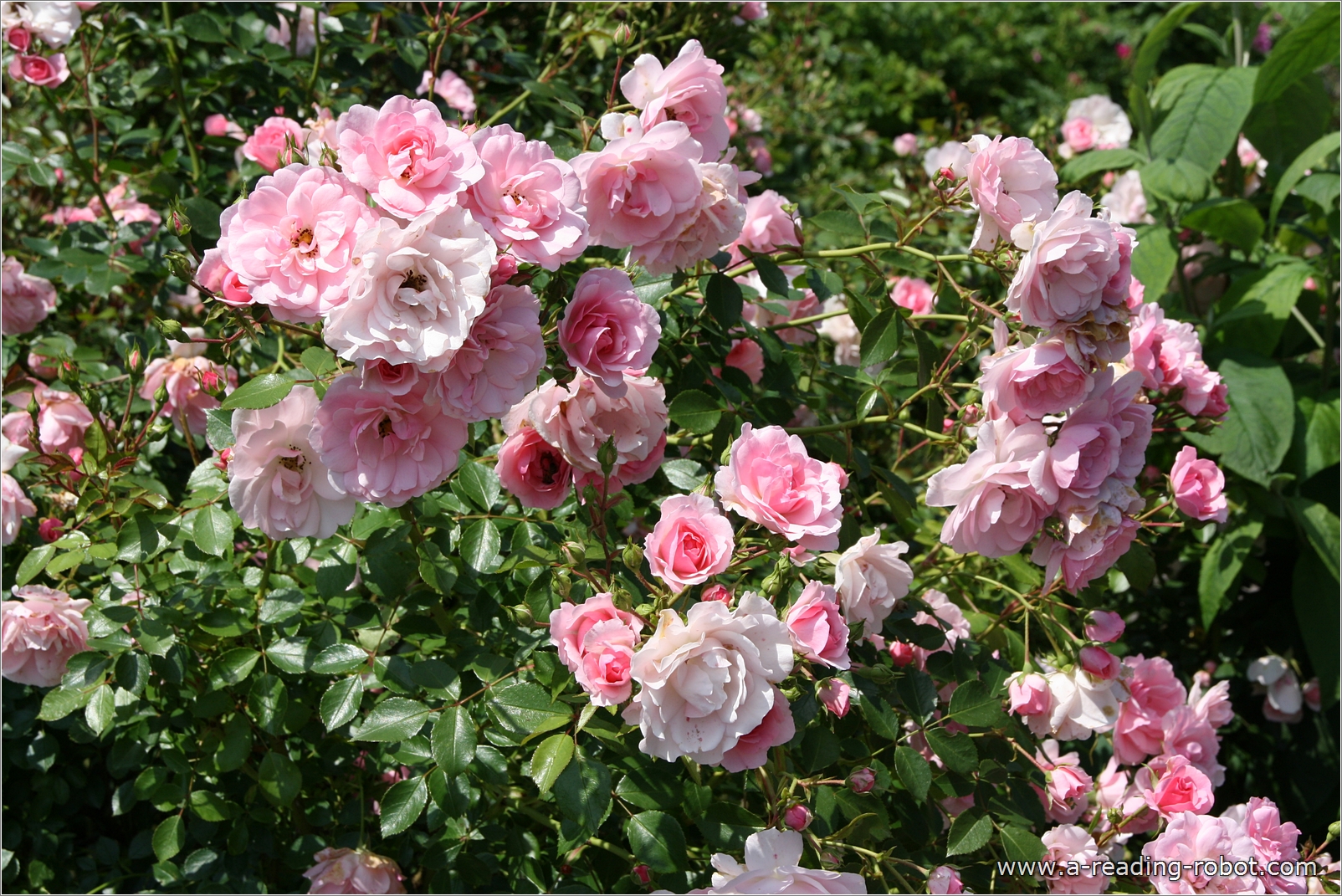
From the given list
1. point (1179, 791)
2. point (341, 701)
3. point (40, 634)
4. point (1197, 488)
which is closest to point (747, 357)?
point (1197, 488)

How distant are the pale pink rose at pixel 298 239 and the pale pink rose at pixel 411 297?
0.03 meters

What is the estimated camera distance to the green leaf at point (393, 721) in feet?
3.91

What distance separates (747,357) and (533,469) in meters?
0.54

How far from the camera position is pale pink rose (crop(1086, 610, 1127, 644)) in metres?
1.49

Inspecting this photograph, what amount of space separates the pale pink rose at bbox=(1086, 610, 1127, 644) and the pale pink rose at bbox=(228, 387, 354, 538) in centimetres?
105

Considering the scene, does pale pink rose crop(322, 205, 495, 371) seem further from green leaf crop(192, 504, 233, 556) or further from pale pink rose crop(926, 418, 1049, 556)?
pale pink rose crop(926, 418, 1049, 556)

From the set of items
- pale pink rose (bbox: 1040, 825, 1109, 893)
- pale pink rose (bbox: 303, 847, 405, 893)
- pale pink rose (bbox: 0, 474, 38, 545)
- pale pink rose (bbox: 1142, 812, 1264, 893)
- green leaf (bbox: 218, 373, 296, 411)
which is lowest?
pale pink rose (bbox: 303, 847, 405, 893)

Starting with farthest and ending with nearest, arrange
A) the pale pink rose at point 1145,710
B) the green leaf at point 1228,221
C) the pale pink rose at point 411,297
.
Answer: the green leaf at point 1228,221
the pale pink rose at point 1145,710
the pale pink rose at point 411,297

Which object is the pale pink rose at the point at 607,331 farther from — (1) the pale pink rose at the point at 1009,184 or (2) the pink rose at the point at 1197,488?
(2) the pink rose at the point at 1197,488

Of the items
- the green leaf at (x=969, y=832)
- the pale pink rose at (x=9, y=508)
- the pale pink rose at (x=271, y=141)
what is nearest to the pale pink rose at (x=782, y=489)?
the green leaf at (x=969, y=832)

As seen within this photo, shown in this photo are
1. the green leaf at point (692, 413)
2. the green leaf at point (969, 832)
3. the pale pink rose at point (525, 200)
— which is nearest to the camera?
the pale pink rose at point (525, 200)

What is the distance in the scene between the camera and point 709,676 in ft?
3.20

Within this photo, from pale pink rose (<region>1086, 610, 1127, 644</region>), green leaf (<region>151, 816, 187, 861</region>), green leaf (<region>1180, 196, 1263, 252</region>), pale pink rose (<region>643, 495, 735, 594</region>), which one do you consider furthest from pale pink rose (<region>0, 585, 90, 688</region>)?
green leaf (<region>1180, 196, 1263, 252</region>)

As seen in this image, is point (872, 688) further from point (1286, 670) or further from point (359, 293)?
point (1286, 670)
